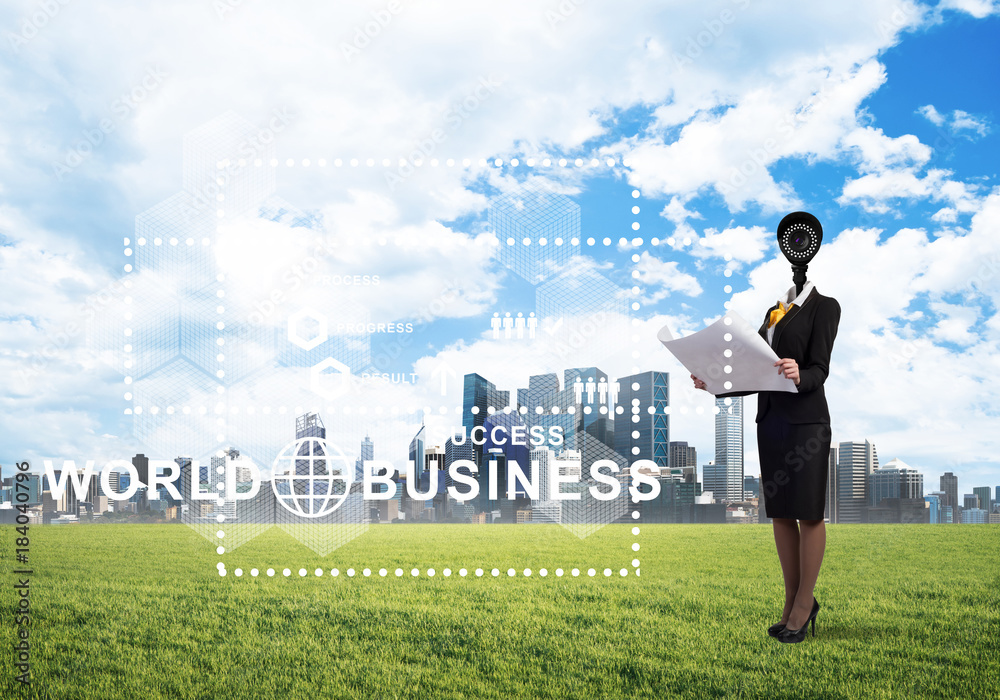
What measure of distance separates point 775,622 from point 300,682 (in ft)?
10.5

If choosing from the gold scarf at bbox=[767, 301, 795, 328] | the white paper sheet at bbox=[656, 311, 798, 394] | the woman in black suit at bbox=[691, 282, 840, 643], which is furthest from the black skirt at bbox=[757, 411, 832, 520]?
the gold scarf at bbox=[767, 301, 795, 328]

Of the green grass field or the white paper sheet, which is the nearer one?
the white paper sheet

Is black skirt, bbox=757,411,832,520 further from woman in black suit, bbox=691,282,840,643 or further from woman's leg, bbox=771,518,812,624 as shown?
woman's leg, bbox=771,518,812,624

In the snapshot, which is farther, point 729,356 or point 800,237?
point 800,237

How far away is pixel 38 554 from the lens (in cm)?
841

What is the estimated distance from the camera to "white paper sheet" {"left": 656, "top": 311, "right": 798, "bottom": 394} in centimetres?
349

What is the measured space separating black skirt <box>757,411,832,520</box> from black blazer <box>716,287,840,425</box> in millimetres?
68

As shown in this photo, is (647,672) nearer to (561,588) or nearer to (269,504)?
(561,588)

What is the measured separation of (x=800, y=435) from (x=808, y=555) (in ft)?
2.39

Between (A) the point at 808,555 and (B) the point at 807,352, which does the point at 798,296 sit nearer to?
(B) the point at 807,352

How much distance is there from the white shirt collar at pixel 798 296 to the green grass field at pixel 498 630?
2091mm

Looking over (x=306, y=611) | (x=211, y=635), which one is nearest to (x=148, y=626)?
(x=211, y=635)

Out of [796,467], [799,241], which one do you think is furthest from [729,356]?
[799,241]

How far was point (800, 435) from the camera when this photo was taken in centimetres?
379
